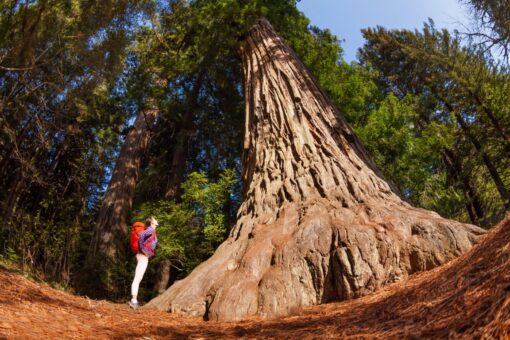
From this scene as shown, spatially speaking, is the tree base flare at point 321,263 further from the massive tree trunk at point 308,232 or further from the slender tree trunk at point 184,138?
the slender tree trunk at point 184,138

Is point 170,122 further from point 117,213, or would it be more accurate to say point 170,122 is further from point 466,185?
point 466,185

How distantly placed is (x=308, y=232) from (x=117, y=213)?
835cm

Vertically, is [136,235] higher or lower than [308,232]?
higher

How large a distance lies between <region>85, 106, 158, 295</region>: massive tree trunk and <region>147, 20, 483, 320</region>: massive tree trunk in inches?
210

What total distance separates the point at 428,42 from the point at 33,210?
14.1 metres

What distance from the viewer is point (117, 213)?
12.7m

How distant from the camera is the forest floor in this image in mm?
2416

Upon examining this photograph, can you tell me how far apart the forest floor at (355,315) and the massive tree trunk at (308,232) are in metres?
0.27

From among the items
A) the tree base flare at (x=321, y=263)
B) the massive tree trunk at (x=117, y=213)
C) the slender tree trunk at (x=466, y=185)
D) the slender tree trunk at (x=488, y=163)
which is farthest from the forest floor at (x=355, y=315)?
the slender tree trunk at (x=466, y=185)

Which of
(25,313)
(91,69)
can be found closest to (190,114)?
(91,69)

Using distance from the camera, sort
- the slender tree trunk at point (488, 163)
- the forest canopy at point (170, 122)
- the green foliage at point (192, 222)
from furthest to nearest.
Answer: the slender tree trunk at point (488, 163) < the green foliage at point (192, 222) < the forest canopy at point (170, 122)

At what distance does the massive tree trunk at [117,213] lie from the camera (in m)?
11.3

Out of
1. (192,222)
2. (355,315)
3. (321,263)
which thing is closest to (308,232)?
(321,263)

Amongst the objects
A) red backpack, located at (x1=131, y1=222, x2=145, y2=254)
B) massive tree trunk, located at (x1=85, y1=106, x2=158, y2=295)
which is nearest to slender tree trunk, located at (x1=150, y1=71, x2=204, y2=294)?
massive tree trunk, located at (x1=85, y1=106, x2=158, y2=295)
